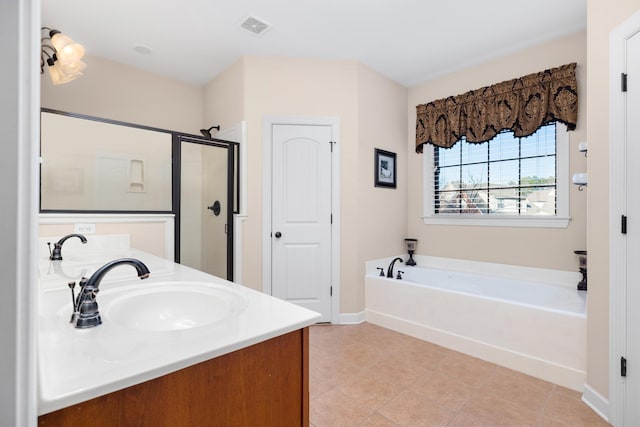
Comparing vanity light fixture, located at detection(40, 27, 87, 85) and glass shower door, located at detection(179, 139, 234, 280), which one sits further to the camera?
glass shower door, located at detection(179, 139, 234, 280)

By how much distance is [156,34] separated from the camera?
2.83 metres

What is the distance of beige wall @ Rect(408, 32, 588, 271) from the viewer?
2777 mm

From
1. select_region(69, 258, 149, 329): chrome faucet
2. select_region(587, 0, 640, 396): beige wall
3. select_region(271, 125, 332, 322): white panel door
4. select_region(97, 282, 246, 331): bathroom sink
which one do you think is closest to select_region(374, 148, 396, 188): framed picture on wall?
select_region(271, 125, 332, 322): white panel door

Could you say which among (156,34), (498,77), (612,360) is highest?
(156,34)

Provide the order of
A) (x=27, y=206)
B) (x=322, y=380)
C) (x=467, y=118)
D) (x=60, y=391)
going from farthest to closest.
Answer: (x=467, y=118), (x=322, y=380), (x=60, y=391), (x=27, y=206)

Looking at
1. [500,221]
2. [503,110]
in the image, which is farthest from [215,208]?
[503,110]

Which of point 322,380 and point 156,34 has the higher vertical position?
point 156,34

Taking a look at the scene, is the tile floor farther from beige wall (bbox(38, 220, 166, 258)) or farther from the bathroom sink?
beige wall (bbox(38, 220, 166, 258))

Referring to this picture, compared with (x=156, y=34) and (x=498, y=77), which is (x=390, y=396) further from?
(x=156, y=34)

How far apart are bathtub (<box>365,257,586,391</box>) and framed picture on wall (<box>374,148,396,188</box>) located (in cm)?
88

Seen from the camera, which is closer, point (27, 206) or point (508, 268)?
point (27, 206)

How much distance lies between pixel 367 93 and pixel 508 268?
7.39 ft

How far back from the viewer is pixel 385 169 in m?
3.63

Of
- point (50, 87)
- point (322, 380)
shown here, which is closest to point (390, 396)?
point (322, 380)
